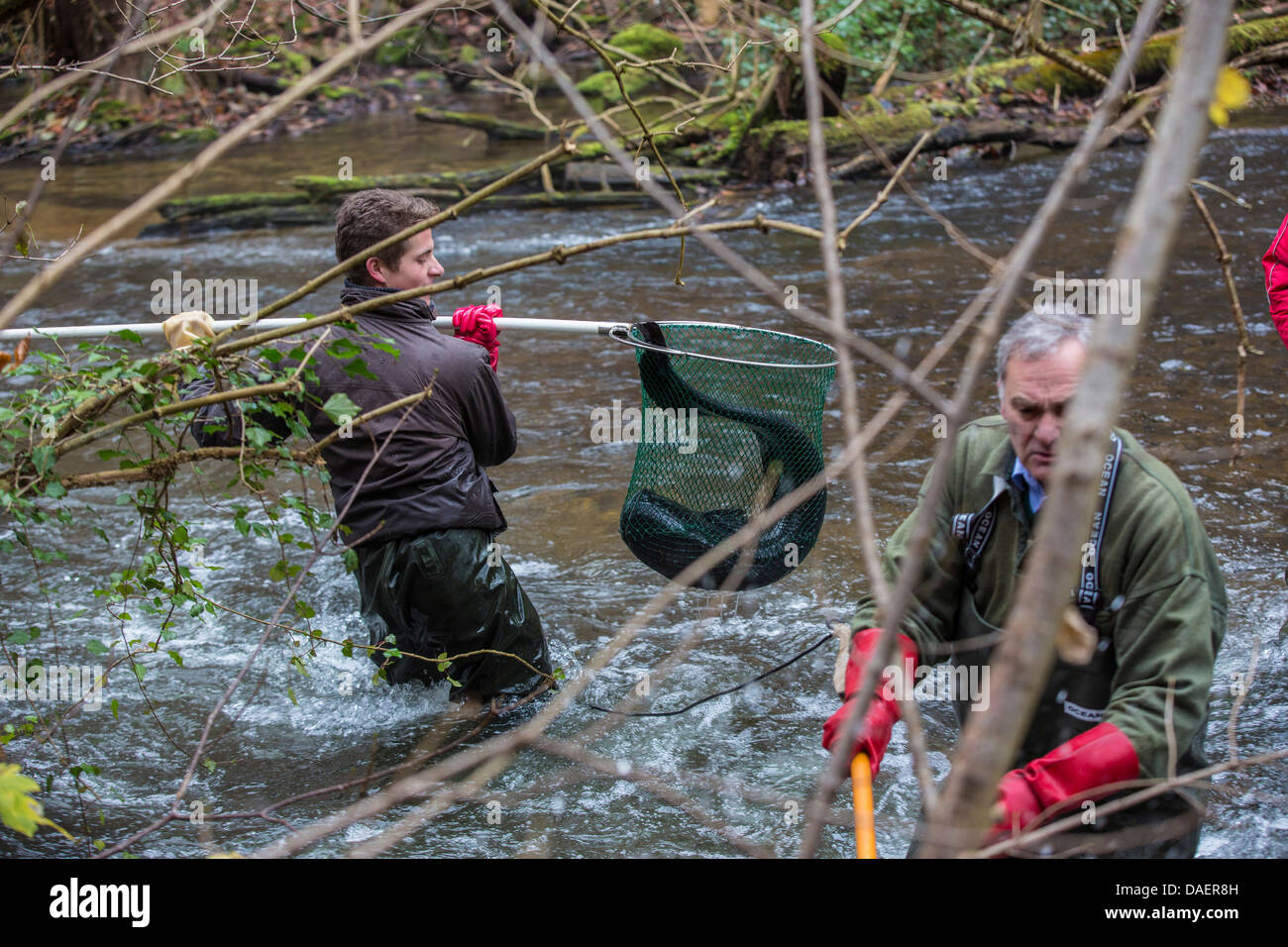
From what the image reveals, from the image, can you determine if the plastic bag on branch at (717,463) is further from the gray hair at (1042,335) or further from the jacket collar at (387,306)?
the gray hair at (1042,335)

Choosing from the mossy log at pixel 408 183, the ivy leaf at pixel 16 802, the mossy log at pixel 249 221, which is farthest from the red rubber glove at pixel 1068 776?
the mossy log at pixel 249 221

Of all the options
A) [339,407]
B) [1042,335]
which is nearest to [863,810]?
[1042,335]

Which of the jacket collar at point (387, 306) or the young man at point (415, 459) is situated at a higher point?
the jacket collar at point (387, 306)

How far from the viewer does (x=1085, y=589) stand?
2.37 m

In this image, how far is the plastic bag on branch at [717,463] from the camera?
12.7ft

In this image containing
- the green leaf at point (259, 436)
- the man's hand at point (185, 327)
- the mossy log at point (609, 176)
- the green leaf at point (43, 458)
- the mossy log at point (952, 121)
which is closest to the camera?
the green leaf at point (43, 458)

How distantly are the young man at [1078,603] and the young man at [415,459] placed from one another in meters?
1.45

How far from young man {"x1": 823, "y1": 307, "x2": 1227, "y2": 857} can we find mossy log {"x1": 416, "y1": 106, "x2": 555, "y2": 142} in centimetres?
1303

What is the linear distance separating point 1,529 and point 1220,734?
5.74m

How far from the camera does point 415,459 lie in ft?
11.6

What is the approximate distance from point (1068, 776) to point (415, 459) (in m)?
2.19

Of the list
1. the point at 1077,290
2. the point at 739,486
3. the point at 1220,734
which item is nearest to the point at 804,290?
the point at 1077,290

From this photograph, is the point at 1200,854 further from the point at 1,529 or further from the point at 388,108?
the point at 388,108

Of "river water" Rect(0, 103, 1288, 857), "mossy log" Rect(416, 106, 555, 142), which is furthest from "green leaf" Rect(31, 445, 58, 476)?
"mossy log" Rect(416, 106, 555, 142)
